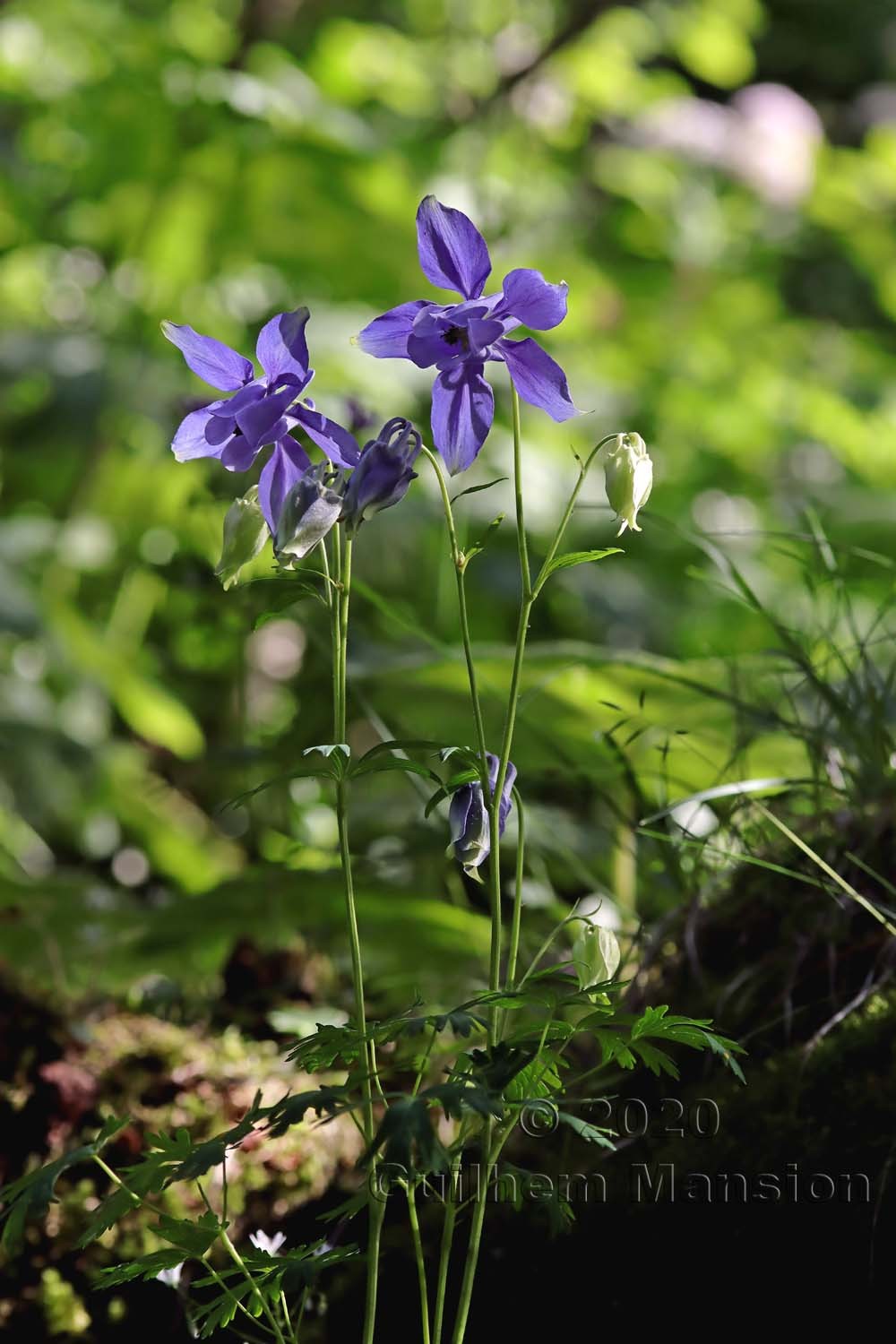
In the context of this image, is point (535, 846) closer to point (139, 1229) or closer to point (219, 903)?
point (219, 903)

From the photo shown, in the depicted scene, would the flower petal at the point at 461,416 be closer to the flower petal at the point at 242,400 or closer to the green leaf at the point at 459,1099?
the flower petal at the point at 242,400

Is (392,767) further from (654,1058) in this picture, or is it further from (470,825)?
(654,1058)

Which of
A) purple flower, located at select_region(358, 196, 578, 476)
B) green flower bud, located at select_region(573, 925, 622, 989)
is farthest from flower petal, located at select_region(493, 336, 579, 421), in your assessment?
green flower bud, located at select_region(573, 925, 622, 989)

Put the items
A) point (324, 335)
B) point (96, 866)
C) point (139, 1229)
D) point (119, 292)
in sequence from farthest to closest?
point (119, 292) → point (96, 866) → point (324, 335) → point (139, 1229)

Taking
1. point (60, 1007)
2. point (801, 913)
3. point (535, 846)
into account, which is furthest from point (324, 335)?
point (801, 913)

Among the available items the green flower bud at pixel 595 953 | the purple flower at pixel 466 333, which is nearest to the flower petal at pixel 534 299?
the purple flower at pixel 466 333
